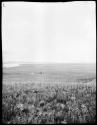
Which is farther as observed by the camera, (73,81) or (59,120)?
(73,81)

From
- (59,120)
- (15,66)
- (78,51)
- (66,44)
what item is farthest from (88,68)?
(15,66)

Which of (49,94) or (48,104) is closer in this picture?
(48,104)

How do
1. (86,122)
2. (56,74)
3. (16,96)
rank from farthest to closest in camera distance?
(56,74), (16,96), (86,122)

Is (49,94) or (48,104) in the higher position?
(49,94)

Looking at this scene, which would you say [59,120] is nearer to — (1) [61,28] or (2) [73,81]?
(2) [73,81]
